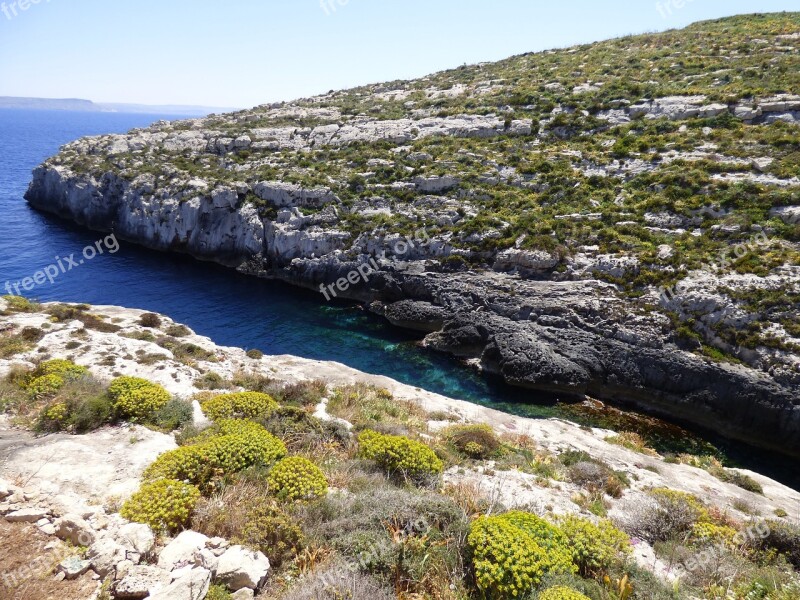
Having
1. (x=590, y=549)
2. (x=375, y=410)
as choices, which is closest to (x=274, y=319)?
(x=375, y=410)

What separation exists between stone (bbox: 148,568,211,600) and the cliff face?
24975 millimetres

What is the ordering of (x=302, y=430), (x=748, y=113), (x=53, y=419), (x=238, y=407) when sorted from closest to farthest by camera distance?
(x=53, y=419)
(x=302, y=430)
(x=238, y=407)
(x=748, y=113)

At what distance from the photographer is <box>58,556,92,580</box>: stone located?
7.14 meters

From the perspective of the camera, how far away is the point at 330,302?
41.3 meters

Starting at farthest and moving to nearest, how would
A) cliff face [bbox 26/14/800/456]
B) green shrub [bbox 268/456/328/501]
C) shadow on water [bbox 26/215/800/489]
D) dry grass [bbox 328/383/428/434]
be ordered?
1. cliff face [bbox 26/14/800/456]
2. shadow on water [bbox 26/215/800/489]
3. dry grass [bbox 328/383/428/434]
4. green shrub [bbox 268/456/328/501]

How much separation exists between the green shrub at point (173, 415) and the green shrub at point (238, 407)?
0.70 m

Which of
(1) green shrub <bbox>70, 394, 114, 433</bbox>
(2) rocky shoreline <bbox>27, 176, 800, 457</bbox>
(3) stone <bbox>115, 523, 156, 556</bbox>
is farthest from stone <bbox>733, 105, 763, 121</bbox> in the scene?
(1) green shrub <bbox>70, 394, 114, 433</bbox>

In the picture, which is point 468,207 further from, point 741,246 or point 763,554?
point 763,554

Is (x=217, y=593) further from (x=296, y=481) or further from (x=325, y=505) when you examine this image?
(x=296, y=481)

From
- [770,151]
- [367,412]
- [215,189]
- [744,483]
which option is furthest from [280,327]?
[770,151]

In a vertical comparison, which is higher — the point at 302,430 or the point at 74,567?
the point at 74,567

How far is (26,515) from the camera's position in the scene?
825 centimetres

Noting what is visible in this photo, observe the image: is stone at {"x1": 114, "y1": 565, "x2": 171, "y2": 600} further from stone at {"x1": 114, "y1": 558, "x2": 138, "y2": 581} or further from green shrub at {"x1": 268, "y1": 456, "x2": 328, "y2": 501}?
green shrub at {"x1": 268, "y1": 456, "x2": 328, "y2": 501}

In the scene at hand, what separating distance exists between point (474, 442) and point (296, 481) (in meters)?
8.07
